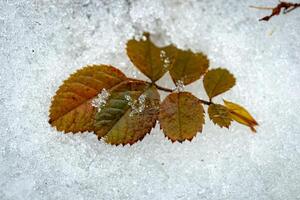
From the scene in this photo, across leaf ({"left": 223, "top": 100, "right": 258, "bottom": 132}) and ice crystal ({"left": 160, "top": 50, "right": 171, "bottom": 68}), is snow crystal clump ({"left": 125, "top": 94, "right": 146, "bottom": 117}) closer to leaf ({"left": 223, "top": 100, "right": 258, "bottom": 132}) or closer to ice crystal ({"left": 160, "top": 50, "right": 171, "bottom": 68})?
ice crystal ({"left": 160, "top": 50, "right": 171, "bottom": 68})

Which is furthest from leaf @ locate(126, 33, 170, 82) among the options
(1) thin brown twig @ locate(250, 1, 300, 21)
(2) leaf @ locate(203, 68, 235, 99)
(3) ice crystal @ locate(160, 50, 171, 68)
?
(1) thin brown twig @ locate(250, 1, 300, 21)

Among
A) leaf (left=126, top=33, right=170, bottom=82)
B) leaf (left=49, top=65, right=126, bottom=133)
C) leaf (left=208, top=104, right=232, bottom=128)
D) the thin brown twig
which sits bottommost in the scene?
leaf (left=49, top=65, right=126, bottom=133)

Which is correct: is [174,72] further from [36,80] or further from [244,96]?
[36,80]

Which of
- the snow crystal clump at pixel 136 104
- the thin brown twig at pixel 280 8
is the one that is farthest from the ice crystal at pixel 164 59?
the thin brown twig at pixel 280 8

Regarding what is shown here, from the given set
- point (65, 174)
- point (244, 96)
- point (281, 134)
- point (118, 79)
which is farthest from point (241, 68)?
point (65, 174)

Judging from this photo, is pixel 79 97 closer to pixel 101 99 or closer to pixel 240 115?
pixel 101 99
